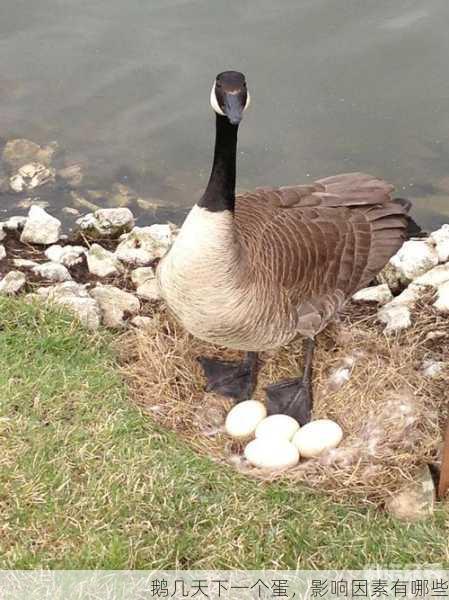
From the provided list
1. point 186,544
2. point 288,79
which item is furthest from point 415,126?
point 186,544

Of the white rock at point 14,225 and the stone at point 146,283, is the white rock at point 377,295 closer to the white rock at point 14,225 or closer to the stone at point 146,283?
the stone at point 146,283

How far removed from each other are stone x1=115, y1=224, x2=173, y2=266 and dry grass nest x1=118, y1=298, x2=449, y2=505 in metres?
0.46

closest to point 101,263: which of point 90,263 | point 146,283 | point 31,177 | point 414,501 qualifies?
point 90,263

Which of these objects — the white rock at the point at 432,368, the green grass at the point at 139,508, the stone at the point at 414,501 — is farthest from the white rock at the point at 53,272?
the stone at the point at 414,501

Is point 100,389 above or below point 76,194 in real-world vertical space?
above

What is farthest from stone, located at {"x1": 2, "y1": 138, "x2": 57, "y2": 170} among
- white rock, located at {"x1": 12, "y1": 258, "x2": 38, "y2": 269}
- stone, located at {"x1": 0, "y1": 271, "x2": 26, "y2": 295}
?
stone, located at {"x1": 0, "y1": 271, "x2": 26, "y2": 295}

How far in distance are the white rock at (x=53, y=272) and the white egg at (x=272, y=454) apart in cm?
147

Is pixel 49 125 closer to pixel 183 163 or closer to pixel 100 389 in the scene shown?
pixel 183 163

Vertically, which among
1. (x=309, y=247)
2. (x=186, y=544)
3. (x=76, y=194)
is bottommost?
(x=76, y=194)

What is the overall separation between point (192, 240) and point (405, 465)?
1.19 meters

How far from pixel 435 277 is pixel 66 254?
6.28ft

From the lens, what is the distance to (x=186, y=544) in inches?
117

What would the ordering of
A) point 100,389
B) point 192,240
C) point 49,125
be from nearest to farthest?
1. point 192,240
2. point 100,389
3. point 49,125

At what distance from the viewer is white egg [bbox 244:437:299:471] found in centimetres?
334
